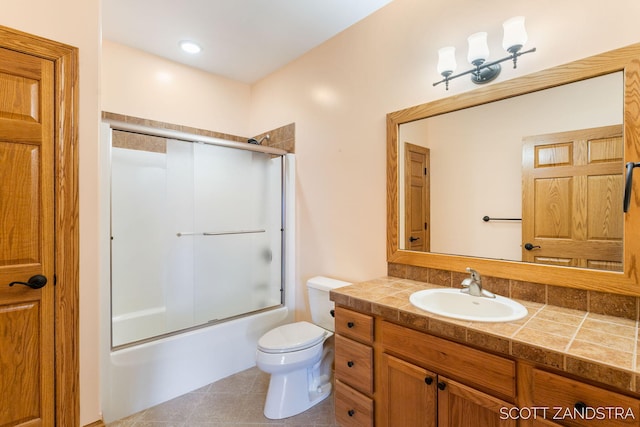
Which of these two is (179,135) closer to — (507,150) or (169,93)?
(169,93)

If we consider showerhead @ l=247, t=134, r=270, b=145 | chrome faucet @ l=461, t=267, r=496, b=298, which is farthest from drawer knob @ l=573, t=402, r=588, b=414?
showerhead @ l=247, t=134, r=270, b=145

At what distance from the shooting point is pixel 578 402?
85cm

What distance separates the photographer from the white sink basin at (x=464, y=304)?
1.26 metres

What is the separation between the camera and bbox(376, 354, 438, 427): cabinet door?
1199 mm

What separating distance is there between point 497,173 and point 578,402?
1014mm

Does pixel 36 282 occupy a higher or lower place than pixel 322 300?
higher

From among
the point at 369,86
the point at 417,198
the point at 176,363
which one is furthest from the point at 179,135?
the point at 417,198

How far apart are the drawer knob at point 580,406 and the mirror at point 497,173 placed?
0.63m

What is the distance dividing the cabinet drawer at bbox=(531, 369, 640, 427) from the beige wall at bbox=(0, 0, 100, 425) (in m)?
2.00

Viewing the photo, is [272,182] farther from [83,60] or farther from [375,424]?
[375,424]

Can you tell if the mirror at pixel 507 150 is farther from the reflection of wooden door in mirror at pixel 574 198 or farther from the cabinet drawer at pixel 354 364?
the cabinet drawer at pixel 354 364

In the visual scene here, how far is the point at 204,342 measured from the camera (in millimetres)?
2193

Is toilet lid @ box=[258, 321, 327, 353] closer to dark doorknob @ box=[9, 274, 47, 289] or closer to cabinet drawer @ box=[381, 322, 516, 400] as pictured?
cabinet drawer @ box=[381, 322, 516, 400]

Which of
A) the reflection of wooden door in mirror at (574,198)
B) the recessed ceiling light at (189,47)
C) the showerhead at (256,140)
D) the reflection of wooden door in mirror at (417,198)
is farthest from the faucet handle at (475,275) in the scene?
the recessed ceiling light at (189,47)
